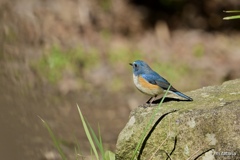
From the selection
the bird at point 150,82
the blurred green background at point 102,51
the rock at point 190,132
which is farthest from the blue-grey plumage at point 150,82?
the blurred green background at point 102,51

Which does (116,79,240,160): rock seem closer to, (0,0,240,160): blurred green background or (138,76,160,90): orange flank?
(138,76,160,90): orange flank

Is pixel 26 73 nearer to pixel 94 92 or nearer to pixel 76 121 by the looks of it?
pixel 94 92

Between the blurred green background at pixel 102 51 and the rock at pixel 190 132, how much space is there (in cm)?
461

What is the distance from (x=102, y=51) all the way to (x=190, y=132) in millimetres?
7923

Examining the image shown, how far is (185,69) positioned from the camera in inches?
490

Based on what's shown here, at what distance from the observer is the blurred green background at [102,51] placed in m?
11.2

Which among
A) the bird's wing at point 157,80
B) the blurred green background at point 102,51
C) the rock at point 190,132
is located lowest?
the blurred green background at point 102,51

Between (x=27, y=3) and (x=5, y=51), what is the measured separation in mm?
1565

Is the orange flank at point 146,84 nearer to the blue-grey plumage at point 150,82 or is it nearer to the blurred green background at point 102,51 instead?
the blue-grey plumage at point 150,82

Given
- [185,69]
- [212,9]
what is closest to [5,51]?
[185,69]

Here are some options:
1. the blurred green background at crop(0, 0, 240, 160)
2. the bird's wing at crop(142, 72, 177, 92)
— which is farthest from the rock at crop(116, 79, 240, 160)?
the blurred green background at crop(0, 0, 240, 160)

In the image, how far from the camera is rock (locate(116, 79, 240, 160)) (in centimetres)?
497

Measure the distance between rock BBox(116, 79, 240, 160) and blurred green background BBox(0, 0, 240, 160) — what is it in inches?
182

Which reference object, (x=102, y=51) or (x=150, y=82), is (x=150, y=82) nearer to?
(x=150, y=82)
